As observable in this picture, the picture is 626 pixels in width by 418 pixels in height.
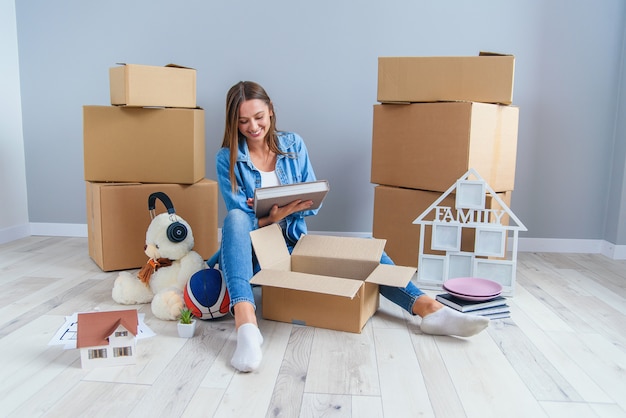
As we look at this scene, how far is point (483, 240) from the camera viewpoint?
1.82 metres

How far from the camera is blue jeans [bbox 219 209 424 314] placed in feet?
4.63

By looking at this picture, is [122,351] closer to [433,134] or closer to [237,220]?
[237,220]

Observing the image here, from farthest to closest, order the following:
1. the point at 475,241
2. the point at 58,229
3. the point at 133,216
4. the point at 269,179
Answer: the point at 58,229
the point at 133,216
the point at 475,241
the point at 269,179

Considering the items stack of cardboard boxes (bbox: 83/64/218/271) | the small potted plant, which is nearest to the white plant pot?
the small potted plant

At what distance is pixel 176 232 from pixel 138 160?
501 mm

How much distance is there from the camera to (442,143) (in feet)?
6.19

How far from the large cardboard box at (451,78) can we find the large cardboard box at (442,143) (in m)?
0.04

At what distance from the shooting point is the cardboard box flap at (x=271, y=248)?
1510 mm

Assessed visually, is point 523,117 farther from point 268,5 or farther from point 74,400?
point 74,400

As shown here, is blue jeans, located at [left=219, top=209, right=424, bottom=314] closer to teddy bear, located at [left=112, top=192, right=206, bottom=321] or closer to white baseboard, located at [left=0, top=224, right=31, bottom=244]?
teddy bear, located at [left=112, top=192, right=206, bottom=321]

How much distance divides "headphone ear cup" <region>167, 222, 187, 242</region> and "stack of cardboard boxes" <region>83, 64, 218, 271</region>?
384 millimetres

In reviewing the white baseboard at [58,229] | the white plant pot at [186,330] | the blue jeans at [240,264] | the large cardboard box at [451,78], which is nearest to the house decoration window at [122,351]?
the white plant pot at [186,330]

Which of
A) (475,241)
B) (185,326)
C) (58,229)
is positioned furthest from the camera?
(58,229)

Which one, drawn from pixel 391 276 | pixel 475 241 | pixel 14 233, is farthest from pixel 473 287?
pixel 14 233
